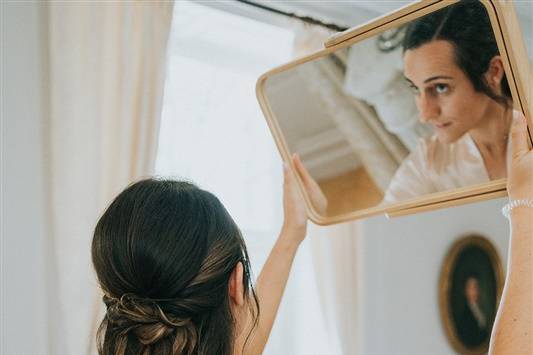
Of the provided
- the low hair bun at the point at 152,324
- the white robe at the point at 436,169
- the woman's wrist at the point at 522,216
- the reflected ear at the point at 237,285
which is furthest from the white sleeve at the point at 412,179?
the low hair bun at the point at 152,324

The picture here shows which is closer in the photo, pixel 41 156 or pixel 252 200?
pixel 41 156

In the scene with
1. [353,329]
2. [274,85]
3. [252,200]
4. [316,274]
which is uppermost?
Answer: [274,85]

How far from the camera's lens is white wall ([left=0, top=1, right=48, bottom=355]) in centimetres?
194

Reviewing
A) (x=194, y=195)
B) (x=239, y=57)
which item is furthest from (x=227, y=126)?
(x=194, y=195)

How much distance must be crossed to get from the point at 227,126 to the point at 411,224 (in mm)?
860

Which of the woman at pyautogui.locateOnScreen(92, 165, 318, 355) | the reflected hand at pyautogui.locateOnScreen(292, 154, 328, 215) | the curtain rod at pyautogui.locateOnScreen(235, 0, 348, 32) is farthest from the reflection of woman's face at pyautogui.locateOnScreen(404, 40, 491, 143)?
the curtain rod at pyautogui.locateOnScreen(235, 0, 348, 32)

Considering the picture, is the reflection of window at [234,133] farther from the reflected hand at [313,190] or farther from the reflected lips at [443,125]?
the reflected lips at [443,125]

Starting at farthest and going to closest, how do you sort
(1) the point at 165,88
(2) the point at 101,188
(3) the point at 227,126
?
(3) the point at 227,126, (1) the point at 165,88, (2) the point at 101,188

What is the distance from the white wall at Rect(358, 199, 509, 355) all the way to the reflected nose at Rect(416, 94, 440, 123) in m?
1.09

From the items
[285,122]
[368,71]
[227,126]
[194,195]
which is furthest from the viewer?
[227,126]

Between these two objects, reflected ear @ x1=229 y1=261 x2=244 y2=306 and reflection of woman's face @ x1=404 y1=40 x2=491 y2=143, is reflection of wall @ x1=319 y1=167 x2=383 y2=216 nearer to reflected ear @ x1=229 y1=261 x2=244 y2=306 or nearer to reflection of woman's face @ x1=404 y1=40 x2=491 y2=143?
reflection of woman's face @ x1=404 y1=40 x2=491 y2=143

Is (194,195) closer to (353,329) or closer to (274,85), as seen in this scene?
(274,85)

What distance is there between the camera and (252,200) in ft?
8.46

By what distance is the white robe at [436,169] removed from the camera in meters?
1.58
